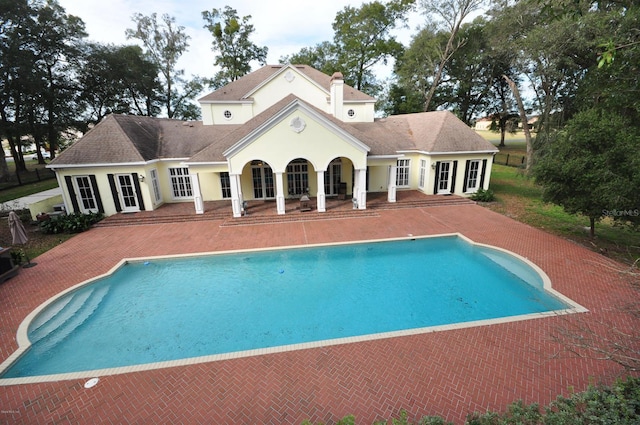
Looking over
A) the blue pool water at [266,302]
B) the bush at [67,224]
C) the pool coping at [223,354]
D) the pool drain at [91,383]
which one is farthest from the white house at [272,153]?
the pool drain at [91,383]

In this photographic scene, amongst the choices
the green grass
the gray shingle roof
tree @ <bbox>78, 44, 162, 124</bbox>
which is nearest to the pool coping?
the green grass

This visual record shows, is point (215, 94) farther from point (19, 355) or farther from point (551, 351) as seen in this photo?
point (551, 351)

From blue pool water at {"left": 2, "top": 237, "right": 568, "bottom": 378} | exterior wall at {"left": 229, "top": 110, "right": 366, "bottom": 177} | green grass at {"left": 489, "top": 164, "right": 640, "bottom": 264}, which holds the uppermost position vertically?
exterior wall at {"left": 229, "top": 110, "right": 366, "bottom": 177}

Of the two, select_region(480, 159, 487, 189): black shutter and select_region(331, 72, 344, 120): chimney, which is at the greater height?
select_region(331, 72, 344, 120): chimney

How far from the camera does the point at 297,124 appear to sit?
16750 millimetres

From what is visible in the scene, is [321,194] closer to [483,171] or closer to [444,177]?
[444,177]

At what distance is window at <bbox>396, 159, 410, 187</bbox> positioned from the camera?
74.1 feet

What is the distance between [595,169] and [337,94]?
53.3ft

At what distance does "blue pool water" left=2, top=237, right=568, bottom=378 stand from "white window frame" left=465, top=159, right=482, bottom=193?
9.74 m

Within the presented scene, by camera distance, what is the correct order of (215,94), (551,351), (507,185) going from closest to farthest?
(551,351) < (215,94) < (507,185)

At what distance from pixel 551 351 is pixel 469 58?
146ft

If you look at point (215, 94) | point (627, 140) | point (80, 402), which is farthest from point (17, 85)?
point (627, 140)

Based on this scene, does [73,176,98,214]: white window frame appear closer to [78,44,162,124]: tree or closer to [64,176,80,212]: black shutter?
[64,176,80,212]: black shutter

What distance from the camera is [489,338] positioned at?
7.61m
